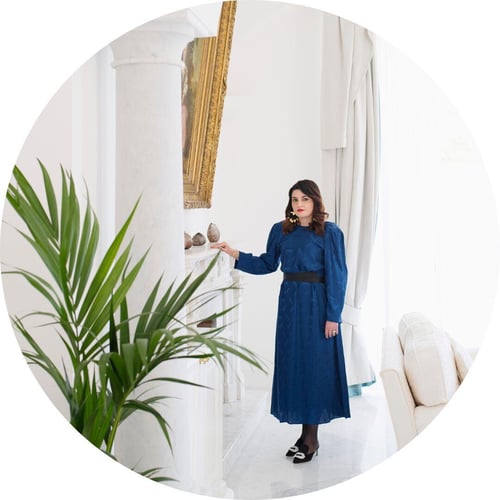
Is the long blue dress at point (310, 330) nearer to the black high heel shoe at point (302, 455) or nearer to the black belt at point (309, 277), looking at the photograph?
the black belt at point (309, 277)

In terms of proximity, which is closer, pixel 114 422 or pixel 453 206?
pixel 114 422

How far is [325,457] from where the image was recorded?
3.17 meters

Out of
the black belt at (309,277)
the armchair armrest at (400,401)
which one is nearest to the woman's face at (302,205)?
the black belt at (309,277)

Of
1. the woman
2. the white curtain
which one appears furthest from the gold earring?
the white curtain

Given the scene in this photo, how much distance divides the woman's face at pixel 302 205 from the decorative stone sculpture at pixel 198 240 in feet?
1.35

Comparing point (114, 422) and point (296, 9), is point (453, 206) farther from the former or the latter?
point (114, 422)

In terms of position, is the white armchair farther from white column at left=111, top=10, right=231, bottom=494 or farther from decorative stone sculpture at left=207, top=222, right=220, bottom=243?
decorative stone sculpture at left=207, top=222, right=220, bottom=243

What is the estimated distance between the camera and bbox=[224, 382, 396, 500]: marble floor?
2.90 metres

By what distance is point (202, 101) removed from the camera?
2.95 m

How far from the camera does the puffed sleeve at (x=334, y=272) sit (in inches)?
118

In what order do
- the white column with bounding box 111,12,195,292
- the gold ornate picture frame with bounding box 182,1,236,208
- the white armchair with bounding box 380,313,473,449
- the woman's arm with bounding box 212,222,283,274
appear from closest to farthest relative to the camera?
the white column with bounding box 111,12,195,292
the white armchair with bounding box 380,313,473,449
the gold ornate picture frame with bounding box 182,1,236,208
the woman's arm with bounding box 212,222,283,274

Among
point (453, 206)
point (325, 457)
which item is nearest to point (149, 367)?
point (325, 457)

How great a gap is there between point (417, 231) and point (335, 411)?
1.26 m

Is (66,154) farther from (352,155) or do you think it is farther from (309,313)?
(352,155)
